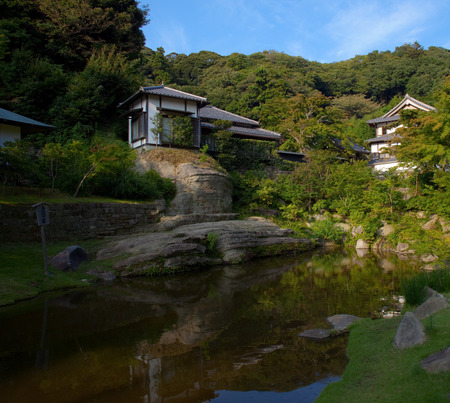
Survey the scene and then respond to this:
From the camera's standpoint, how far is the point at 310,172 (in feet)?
84.1

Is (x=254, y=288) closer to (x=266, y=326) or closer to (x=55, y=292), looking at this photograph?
(x=266, y=326)

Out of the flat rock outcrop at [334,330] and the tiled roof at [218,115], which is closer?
the flat rock outcrop at [334,330]

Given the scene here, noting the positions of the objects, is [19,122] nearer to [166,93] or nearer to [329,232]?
[166,93]

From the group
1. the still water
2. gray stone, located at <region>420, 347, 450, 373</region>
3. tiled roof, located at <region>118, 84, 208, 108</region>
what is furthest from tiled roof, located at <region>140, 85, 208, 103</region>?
gray stone, located at <region>420, 347, 450, 373</region>

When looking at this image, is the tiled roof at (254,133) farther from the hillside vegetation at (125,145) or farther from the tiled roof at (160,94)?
the tiled roof at (160,94)

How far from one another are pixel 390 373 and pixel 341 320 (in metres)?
3.20

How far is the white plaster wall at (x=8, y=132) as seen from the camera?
1591 cm

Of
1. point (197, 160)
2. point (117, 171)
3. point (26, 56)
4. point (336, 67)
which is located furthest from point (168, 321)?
point (336, 67)

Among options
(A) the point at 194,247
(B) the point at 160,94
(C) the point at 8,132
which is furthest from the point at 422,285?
(B) the point at 160,94

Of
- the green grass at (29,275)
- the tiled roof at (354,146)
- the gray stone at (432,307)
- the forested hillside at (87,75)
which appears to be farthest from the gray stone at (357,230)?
the green grass at (29,275)

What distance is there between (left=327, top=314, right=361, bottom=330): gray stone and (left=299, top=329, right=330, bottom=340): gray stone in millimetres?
373

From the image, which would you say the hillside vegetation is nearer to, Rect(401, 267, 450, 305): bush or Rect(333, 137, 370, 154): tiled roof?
Rect(333, 137, 370, 154): tiled roof

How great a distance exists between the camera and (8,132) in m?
16.1

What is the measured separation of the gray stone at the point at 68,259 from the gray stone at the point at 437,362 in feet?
34.8
